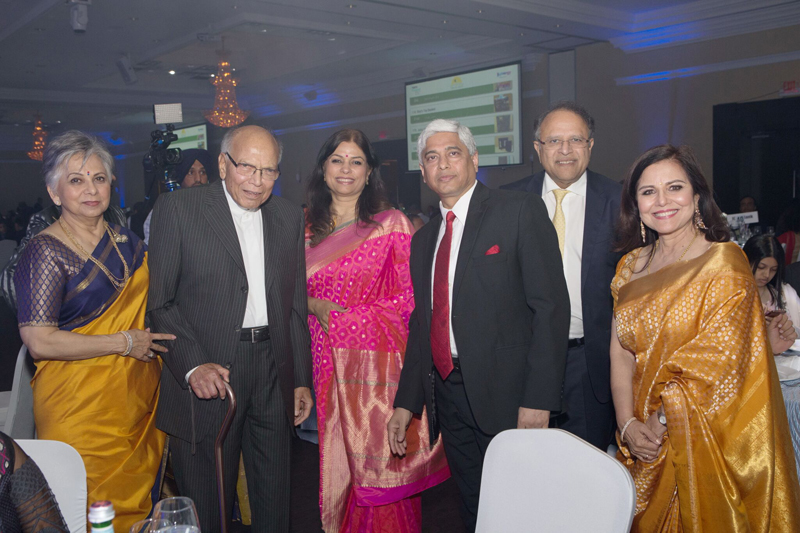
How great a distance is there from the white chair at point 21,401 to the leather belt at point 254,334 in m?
0.75

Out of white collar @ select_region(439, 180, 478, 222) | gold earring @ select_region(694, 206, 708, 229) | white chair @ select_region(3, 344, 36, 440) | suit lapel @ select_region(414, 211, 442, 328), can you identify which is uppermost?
white collar @ select_region(439, 180, 478, 222)

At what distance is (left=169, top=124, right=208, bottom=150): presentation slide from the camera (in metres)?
12.5

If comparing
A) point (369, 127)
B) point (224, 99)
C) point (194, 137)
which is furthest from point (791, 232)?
point (194, 137)

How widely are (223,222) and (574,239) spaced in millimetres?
1091

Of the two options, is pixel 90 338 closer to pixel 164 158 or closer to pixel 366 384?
pixel 366 384

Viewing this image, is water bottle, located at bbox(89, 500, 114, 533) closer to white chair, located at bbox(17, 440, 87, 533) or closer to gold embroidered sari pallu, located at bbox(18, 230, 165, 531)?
white chair, located at bbox(17, 440, 87, 533)

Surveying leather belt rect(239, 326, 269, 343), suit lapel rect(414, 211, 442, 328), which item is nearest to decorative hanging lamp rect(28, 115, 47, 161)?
leather belt rect(239, 326, 269, 343)

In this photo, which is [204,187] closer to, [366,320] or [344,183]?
[344,183]

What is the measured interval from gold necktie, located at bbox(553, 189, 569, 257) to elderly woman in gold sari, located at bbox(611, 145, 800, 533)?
1.12ft

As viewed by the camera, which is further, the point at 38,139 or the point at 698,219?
the point at 38,139

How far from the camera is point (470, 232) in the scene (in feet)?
5.96

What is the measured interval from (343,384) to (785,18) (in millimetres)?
6374

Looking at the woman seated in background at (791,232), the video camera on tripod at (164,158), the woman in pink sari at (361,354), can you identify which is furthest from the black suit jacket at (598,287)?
the woman seated in background at (791,232)

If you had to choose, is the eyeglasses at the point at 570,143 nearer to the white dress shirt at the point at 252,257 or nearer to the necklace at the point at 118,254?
the white dress shirt at the point at 252,257
